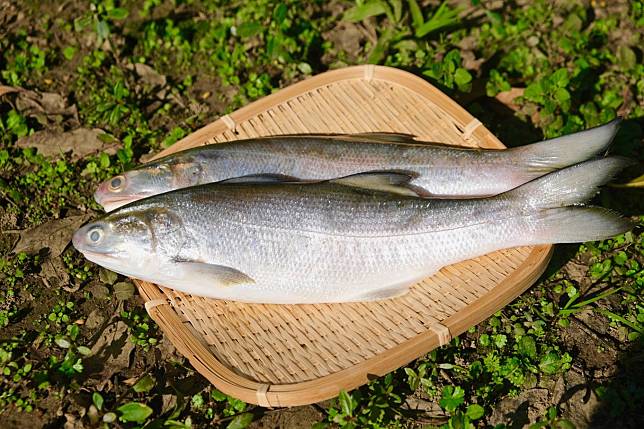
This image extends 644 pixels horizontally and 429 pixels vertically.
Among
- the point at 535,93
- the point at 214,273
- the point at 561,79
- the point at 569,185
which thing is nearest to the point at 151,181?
the point at 214,273

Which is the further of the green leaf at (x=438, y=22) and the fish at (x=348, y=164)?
the green leaf at (x=438, y=22)

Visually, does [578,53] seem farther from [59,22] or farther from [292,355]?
[59,22]

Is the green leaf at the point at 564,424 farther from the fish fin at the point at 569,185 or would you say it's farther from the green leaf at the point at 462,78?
the green leaf at the point at 462,78

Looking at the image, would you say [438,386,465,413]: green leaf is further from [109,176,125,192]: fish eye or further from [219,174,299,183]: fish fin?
[109,176,125,192]: fish eye

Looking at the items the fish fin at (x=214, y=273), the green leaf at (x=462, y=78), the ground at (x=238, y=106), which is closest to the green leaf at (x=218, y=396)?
the ground at (x=238, y=106)

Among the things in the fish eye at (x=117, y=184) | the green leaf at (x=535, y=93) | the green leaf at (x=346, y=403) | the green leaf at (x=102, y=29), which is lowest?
the green leaf at (x=346, y=403)

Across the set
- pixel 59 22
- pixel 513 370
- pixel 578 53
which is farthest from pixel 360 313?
pixel 59 22

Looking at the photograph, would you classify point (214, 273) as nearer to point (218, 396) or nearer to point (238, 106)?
point (218, 396)
